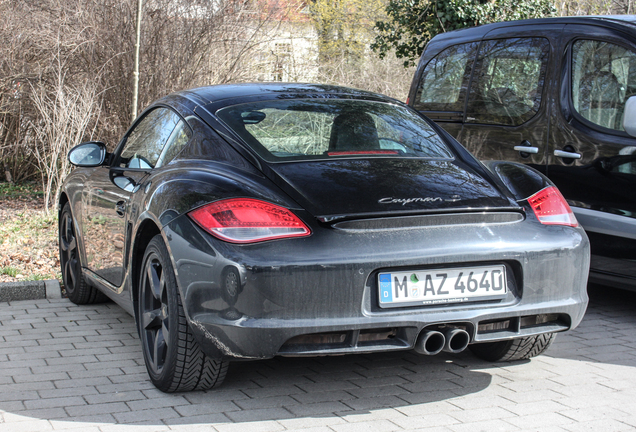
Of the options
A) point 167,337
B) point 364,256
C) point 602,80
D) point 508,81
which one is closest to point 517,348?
point 364,256

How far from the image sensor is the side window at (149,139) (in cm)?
422

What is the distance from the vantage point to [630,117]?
4531 mm

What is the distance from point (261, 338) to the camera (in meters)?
3.03

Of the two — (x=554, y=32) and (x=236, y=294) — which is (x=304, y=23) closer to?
(x=554, y=32)

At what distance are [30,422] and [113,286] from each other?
4.29 ft

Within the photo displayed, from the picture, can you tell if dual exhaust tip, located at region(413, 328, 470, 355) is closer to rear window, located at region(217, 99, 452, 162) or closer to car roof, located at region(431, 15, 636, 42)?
rear window, located at region(217, 99, 452, 162)

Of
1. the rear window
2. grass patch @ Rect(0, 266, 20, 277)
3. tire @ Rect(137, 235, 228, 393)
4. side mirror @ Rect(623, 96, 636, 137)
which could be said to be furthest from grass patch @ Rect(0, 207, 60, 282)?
side mirror @ Rect(623, 96, 636, 137)

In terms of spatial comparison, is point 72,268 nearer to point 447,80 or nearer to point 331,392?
point 331,392

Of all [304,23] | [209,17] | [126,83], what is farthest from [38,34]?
[304,23]

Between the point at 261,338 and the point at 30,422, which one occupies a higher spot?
the point at 261,338

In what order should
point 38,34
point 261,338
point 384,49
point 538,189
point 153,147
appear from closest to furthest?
point 261,338 → point 538,189 → point 153,147 → point 38,34 → point 384,49

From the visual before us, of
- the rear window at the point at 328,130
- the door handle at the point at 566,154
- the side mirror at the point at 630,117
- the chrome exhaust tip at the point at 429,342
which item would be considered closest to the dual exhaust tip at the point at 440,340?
the chrome exhaust tip at the point at 429,342

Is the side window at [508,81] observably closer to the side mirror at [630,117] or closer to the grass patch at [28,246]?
the side mirror at [630,117]

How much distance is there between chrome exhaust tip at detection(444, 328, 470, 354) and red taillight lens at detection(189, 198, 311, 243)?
747mm
